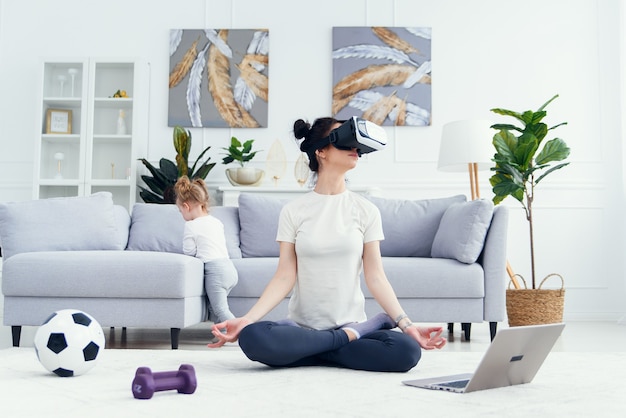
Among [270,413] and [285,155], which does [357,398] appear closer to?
[270,413]

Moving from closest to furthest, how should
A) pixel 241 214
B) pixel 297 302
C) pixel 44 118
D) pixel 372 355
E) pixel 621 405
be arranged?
pixel 621 405 → pixel 372 355 → pixel 297 302 → pixel 241 214 → pixel 44 118

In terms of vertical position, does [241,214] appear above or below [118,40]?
below

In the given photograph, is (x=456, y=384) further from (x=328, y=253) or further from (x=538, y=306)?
(x=538, y=306)

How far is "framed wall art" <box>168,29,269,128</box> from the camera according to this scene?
5.15 meters

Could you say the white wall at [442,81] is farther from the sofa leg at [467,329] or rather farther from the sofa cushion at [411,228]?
the sofa leg at [467,329]

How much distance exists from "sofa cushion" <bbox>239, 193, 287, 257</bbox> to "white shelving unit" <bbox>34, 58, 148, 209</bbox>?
1.26 meters

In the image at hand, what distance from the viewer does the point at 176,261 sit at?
10.1 ft

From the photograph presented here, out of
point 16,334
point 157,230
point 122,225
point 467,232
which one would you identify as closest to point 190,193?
point 157,230

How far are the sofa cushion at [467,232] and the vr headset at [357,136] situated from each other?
1.56 metres

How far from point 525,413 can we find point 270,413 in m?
0.54

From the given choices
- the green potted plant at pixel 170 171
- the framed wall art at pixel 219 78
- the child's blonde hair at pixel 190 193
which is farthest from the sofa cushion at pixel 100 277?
the framed wall art at pixel 219 78

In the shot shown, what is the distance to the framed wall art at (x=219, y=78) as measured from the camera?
515cm

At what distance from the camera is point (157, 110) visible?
5188 millimetres

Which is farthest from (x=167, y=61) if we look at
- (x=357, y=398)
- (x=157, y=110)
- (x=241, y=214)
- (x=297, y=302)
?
(x=357, y=398)
